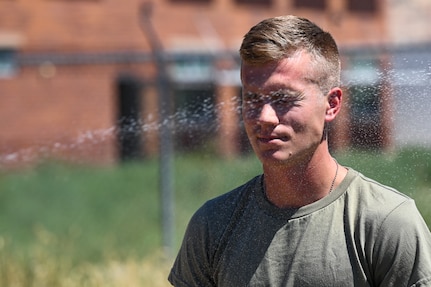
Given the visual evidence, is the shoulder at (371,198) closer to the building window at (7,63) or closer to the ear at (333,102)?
the ear at (333,102)

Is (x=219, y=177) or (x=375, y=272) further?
(x=219, y=177)

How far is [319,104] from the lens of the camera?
88.9 inches

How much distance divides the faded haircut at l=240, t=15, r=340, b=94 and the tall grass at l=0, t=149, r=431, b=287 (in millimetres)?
3388

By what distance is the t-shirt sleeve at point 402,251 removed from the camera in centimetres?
207

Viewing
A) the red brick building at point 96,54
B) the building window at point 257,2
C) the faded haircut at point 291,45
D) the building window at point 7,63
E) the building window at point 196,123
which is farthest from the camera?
the building window at point 257,2

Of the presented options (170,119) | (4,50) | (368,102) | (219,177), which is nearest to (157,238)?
(219,177)

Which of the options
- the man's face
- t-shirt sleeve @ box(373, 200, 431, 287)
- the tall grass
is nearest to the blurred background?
the tall grass

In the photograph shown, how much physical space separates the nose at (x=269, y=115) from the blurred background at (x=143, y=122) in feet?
1.53

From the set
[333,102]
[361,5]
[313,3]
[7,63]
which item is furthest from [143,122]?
[361,5]

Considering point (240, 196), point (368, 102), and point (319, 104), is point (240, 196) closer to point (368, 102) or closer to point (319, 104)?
point (319, 104)

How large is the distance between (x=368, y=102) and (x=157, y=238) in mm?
5467

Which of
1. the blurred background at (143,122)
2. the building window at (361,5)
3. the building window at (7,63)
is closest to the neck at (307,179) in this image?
the blurred background at (143,122)

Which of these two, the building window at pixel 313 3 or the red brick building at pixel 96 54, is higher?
the building window at pixel 313 3

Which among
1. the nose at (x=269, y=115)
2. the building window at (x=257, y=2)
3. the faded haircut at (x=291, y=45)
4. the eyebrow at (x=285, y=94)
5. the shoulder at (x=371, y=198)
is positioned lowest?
the shoulder at (x=371, y=198)
